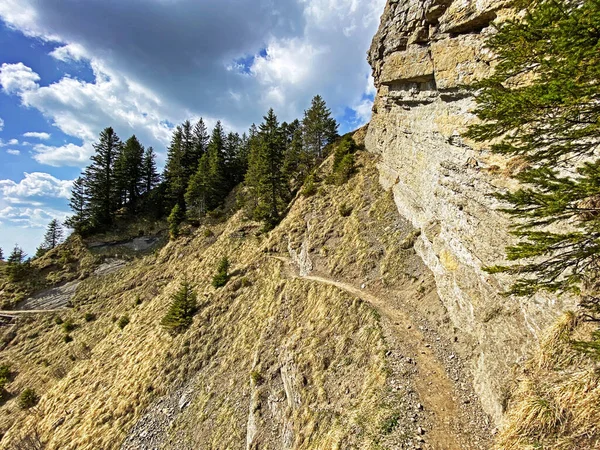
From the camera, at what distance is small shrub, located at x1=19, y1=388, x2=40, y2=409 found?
83.4 ft

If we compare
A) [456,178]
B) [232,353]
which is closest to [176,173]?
[232,353]

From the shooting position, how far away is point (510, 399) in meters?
9.04

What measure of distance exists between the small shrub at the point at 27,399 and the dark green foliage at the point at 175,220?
2257 cm

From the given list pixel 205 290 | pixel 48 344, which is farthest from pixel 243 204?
pixel 48 344

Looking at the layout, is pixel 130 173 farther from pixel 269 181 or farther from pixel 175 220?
pixel 269 181

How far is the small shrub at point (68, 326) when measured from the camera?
32.9 m

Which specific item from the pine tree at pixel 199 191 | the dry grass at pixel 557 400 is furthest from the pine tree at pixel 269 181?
the dry grass at pixel 557 400

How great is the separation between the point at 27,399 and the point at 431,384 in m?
35.4

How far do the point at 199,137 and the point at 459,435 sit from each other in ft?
204

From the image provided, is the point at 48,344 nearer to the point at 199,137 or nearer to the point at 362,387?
the point at 362,387

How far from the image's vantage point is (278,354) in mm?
18672

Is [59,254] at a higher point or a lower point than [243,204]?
lower

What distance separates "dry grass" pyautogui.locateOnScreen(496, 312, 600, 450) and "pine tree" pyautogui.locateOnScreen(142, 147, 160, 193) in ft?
206

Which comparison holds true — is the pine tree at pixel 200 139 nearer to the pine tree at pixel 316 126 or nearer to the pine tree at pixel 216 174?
the pine tree at pixel 216 174
